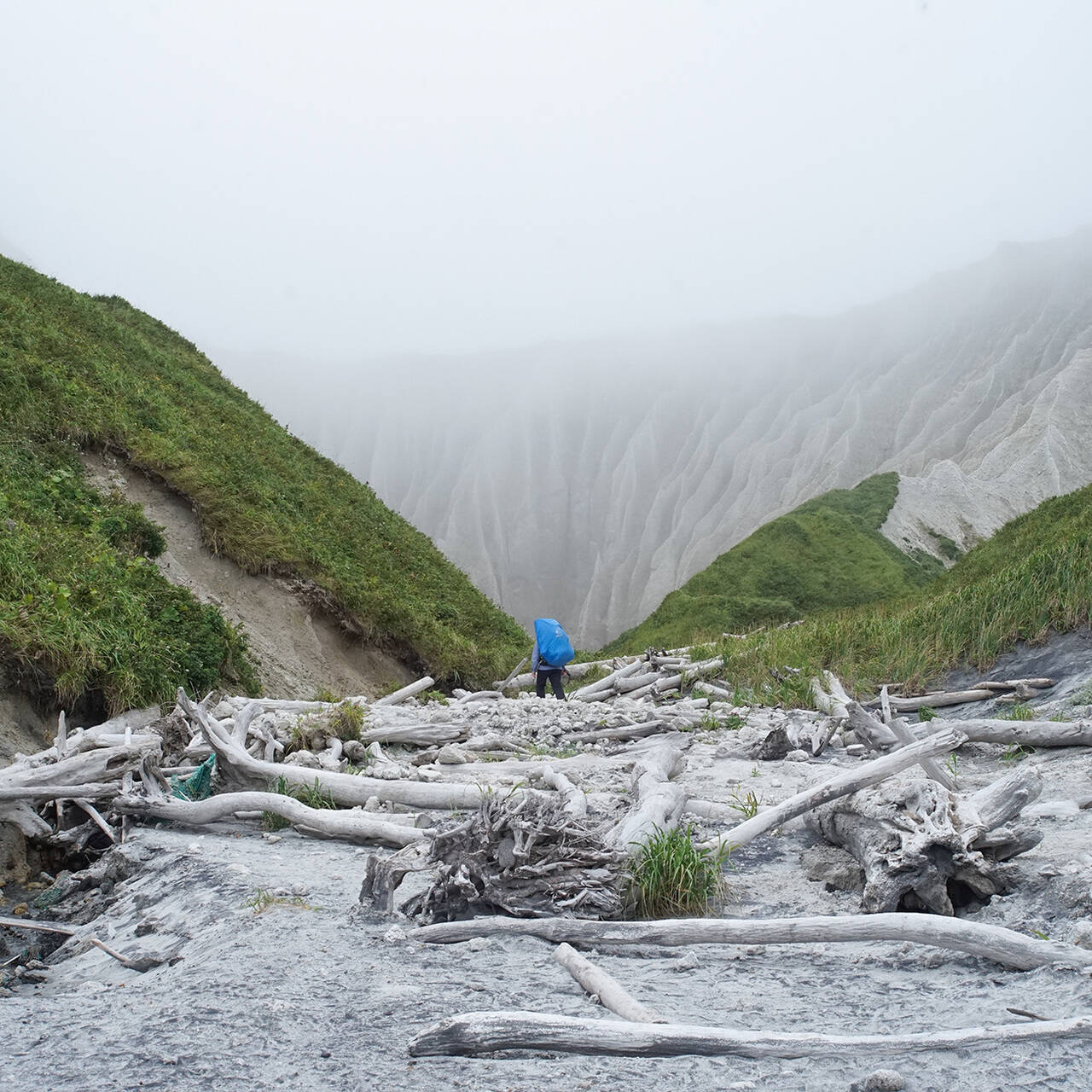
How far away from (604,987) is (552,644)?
11.6 m

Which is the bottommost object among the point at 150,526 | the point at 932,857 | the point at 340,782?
the point at 340,782

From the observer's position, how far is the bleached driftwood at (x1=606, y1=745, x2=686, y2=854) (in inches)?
189

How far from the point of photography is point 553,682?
14.8 m

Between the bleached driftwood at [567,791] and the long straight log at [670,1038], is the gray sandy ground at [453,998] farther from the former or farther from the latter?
the bleached driftwood at [567,791]

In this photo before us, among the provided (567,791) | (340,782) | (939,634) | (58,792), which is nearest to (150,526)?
(58,792)

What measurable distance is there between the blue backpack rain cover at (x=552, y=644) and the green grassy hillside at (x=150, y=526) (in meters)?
5.08

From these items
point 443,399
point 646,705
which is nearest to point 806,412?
point 443,399

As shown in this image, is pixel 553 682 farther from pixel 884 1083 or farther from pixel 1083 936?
pixel 884 1083

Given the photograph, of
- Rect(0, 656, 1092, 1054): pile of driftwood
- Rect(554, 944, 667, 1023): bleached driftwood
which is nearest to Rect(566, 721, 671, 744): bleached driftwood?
Rect(0, 656, 1092, 1054): pile of driftwood

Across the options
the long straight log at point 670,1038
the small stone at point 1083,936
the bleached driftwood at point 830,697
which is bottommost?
the bleached driftwood at point 830,697

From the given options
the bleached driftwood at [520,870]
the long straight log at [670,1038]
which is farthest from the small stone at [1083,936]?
the bleached driftwood at [520,870]

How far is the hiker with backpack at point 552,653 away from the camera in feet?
48.0

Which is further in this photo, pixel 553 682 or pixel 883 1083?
pixel 553 682

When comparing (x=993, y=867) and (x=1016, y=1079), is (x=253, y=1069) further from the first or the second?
(x=993, y=867)
